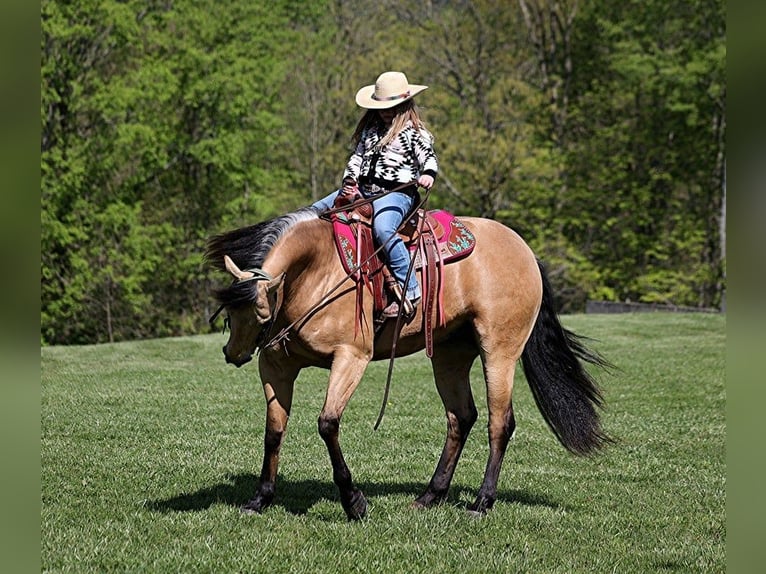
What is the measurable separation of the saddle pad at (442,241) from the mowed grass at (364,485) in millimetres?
1675

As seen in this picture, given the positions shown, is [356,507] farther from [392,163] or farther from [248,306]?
[392,163]

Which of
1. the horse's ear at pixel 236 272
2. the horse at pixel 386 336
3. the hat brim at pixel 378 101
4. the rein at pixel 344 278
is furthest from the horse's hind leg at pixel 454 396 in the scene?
the horse's ear at pixel 236 272

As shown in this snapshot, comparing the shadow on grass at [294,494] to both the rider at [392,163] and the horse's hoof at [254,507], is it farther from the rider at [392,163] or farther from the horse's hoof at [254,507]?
the rider at [392,163]


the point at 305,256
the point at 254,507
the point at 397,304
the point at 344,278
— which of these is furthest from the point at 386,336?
the point at 254,507

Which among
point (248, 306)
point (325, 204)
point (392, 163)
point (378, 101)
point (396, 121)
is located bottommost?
point (248, 306)

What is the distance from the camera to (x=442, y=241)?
6.44 meters

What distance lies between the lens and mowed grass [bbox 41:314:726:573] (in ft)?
17.1

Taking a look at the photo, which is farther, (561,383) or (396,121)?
(561,383)

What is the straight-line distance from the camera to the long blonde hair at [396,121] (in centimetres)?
629

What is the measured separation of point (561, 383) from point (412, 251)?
65.5 inches

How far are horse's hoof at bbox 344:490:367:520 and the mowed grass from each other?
3.7 inches

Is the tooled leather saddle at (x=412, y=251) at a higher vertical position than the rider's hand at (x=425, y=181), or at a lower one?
lower
